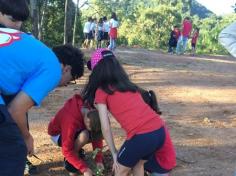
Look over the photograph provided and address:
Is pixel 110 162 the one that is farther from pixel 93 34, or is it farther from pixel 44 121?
pixel 93 34

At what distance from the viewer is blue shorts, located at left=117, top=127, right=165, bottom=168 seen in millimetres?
3252

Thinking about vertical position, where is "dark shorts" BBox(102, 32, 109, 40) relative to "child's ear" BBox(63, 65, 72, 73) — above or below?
below

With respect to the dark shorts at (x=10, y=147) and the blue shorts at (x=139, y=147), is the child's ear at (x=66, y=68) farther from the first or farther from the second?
the dark shorts at (x=10, y=147)

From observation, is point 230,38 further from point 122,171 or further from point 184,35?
point 184,35

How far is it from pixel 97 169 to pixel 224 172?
1.30 m

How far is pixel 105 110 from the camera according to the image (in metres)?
3.29

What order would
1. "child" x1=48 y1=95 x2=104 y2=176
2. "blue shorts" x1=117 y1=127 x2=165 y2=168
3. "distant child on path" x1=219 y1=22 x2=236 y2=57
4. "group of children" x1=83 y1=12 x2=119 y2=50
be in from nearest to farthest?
"distant child on path" x1=219 y1=22 x2=236 y2=57 < "blue shorts" x1=117 y1=127 x2=165 y2=168 < "child" x1=48 y1=95 x2=104 y2=176 < "group of children" x1=83 y1=12 x2=119 y2=50

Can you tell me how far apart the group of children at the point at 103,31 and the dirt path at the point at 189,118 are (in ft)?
13.8

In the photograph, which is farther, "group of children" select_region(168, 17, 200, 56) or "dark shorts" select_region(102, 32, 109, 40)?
"group of children" select_region(168, 17, 200, 56)

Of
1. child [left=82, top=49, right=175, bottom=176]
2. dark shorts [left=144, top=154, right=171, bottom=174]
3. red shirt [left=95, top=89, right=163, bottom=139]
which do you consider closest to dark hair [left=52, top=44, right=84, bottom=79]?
child [left=82, top=49, right=175, bottom=176]

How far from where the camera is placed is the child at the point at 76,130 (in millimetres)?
3697

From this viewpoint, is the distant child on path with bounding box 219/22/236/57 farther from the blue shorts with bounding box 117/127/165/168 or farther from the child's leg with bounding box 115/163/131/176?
the child's leg with bounding box 115/163/131/176

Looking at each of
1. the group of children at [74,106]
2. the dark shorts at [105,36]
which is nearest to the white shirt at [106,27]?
the dark shorts at [105,36]

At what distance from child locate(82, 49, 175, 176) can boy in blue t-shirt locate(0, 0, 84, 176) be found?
0.97 metres
